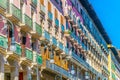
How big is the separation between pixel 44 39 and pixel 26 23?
6637 mm

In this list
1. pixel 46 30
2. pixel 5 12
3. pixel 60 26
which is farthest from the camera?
pixel 60 26

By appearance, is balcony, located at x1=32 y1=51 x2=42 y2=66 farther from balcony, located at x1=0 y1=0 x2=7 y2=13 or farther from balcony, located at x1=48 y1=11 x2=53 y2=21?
balcony, located at x1=0 y1=0 x2=7 y2=13

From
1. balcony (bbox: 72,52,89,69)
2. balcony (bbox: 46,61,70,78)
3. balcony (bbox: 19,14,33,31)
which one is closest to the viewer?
balcony (bbox: 19,14,33,31)

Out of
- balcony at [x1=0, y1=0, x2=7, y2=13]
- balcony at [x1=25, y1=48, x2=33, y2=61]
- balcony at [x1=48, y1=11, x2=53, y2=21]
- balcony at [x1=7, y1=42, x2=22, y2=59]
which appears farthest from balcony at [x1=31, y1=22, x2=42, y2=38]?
balcony at [x1=0, y1=0, x2=7, y2=13]

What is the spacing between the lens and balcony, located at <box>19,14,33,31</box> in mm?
34700

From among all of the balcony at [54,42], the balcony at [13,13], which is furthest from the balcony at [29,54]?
the balcony at [54,42]

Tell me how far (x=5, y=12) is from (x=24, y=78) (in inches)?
304

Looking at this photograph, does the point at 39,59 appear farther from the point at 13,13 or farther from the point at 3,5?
the point at 3,5

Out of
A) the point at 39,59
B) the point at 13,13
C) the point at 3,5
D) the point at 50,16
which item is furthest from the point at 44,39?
the point at 3,5

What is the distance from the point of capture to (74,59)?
57125 millimetres

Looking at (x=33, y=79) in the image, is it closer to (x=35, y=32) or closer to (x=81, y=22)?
(x=35, y=32)

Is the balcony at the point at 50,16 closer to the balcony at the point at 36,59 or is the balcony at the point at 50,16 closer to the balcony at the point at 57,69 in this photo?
the balcony at the point at 57,69

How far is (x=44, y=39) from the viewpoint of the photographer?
4191 centimetres

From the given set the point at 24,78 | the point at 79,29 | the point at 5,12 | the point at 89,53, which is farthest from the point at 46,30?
the point at 89,53
